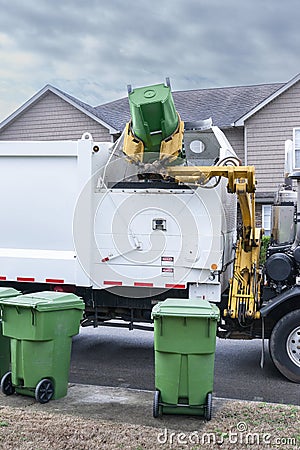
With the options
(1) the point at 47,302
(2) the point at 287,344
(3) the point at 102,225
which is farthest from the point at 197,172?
(1) the point at 47,302

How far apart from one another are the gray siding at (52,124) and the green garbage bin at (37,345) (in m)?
14.4

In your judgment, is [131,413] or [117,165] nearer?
[131,413]

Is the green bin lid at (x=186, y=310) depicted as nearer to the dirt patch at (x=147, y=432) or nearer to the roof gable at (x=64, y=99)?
the dirt patch at (x=147, y=432)

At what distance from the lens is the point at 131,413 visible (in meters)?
5.09

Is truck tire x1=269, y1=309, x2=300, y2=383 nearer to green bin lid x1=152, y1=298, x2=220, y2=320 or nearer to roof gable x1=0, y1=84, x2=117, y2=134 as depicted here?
green bin lid x1=152, y1=298, x2=220, y2=320

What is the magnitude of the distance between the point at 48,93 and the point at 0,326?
1558 cm

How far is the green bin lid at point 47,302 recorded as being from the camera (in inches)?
215

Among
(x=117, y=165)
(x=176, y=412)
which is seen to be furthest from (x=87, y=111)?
(x=176, y=412)

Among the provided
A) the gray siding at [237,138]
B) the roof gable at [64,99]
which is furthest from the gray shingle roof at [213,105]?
the gray siding at [237,138]

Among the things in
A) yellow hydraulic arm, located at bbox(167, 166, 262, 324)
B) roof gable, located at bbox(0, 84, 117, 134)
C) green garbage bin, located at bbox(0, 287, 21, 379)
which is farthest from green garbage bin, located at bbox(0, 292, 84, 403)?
roof gable, located at bbox(0, 84, 117, 134)

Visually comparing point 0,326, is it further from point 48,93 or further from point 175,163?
point 48,93

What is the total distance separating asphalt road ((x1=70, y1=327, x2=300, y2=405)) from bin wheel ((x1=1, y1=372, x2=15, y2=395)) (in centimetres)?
109

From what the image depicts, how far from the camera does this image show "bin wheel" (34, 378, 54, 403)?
5.34 metres

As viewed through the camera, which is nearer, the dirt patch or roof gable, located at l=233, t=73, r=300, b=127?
the dirt patch
